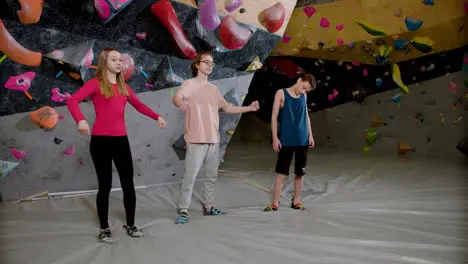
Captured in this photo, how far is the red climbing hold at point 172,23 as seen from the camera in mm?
3168

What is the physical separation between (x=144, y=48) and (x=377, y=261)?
93.8 inches

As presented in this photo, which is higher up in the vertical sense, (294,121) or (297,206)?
(294,121)

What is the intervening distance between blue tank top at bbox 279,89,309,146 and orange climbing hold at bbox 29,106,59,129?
1757 mm

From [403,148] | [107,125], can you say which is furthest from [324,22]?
[107,125]

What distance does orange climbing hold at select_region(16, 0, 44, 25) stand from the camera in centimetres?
280

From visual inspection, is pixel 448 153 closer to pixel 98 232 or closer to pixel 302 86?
pixel 302 86

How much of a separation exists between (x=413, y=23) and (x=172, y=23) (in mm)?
2671

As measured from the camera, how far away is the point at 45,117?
301cm

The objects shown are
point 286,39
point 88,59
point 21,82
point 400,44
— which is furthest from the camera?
point 286,39

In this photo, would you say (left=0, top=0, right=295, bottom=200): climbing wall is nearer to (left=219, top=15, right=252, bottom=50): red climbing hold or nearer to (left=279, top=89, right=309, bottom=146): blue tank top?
(left=219, top=15, right=252, bottom=50): red climbing hold

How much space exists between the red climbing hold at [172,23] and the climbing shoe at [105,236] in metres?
1.70

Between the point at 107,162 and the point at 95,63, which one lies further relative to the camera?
the point at 95,63

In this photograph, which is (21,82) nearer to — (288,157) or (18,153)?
(18,153)

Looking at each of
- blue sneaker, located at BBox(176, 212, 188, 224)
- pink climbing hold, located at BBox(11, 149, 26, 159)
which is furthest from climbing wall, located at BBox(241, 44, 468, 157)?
pink climbing hold, located at BBox(11, 149, 26, 159)
